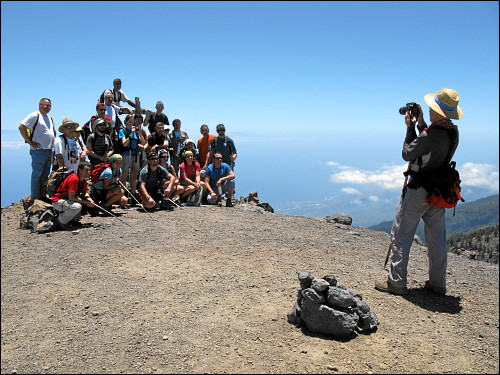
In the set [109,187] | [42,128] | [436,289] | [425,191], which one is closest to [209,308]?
[425,191]

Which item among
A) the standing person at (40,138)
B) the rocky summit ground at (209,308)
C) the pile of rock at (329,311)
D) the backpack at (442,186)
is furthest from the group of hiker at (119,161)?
the backpack at (442,186)

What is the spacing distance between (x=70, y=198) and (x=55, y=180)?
2.37 feet

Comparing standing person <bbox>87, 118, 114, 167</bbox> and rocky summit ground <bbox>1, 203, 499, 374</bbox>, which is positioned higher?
standing person <bbox>87, 118, 114, 167</bbox>

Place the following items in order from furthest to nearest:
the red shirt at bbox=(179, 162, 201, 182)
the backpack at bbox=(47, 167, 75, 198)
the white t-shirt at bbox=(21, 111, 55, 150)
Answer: the red shirt at bbox=(179, 162, 201, 182) → the white t-shirt at bbox=(21, 111, 55, 150) → the backpack at bbox=(47, 167, 75, 198)

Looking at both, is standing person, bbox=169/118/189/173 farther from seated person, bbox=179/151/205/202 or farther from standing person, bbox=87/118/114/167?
standing person, bbox=87/118/114/167

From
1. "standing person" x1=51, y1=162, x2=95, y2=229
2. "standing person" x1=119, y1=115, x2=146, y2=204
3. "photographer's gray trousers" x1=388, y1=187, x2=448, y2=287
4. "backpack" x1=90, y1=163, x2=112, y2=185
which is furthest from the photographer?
"standing person" x1=119, y1=115, x2=146, y2=204

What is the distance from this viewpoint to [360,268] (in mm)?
8625

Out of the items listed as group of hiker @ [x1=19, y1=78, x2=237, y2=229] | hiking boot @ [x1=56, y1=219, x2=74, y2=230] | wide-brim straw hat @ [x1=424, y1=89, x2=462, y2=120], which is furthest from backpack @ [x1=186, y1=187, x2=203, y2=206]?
wide-brim straw hat @ [x1=424, y1=89, x2=462, y2=120]

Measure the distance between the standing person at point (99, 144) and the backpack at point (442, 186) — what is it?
944 centimetres

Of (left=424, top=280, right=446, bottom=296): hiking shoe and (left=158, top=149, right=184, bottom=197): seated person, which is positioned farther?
(left=158, top=149, right=184, bottom=197): seated person

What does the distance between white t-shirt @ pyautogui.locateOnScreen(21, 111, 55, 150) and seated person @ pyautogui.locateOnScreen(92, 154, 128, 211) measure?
5.45ft

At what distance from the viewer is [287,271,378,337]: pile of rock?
5.52 m

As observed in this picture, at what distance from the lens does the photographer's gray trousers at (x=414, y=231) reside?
6.77m

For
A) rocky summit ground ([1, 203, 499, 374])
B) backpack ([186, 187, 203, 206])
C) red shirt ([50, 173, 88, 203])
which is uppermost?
red shirt ([50, 173, 88, 203])
